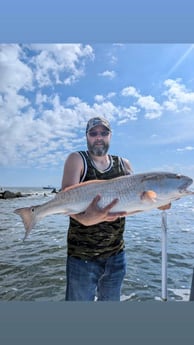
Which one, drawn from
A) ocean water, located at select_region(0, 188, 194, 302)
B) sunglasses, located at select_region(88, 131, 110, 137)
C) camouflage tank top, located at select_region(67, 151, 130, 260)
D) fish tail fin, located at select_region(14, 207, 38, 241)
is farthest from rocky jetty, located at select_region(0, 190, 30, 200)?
camouflage tank top, located at select_region(67, 151, 130, 260)

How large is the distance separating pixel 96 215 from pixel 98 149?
29 cm

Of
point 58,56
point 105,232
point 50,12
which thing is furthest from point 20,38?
point 105,232

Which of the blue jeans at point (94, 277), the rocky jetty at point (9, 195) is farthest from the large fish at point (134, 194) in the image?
the rocky jetty at point (9, 195)

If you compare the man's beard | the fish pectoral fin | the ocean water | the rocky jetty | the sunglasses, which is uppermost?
the sunglasses

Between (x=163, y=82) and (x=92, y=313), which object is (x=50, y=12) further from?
(x=92, y=313)

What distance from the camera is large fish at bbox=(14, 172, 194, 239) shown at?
1697mm

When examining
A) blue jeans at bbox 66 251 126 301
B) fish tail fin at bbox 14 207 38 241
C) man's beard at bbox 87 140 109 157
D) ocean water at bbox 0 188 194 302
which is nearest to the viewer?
blue jeans at bbox 66 251 126 301

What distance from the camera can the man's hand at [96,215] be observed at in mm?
1515

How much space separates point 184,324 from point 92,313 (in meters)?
0.47

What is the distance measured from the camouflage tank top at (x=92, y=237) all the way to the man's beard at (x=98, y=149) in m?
0.07

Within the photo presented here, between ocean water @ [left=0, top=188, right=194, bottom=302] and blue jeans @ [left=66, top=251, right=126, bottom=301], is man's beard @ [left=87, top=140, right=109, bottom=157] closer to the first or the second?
blue jeans @ [left=66, top=251, right=126, bottom=301]

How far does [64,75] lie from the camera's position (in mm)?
2814

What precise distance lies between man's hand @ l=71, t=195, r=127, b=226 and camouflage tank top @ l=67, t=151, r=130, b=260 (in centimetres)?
2

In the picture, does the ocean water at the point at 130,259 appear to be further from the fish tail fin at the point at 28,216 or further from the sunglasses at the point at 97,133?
the sunglasses at the point at 97,133
